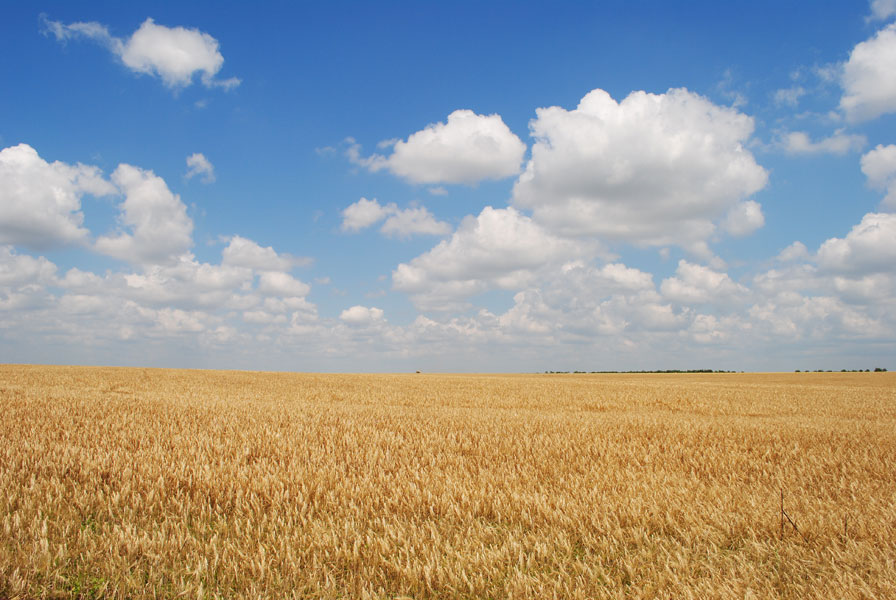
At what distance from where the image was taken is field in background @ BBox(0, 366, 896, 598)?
2.87 metres

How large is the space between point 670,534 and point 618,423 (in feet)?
20.6

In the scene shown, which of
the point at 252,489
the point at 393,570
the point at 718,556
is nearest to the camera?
the point at 393,570

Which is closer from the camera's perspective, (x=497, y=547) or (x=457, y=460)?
(x=497, y=547)

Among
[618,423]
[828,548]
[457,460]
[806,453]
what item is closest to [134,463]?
[457,460]

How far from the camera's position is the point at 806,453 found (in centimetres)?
688

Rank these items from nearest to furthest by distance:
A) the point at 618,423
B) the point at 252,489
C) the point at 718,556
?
the point at 718,556 → the point at 252,489 → the point at 618,423

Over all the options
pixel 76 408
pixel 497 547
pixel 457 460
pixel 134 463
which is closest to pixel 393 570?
pixel 497 547

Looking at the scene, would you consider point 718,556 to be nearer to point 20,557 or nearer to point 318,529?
point 318,529

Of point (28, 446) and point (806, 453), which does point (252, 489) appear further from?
point (806, 453)

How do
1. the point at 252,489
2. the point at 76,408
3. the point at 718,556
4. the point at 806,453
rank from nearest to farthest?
the point at 718,556 → the point at 252,489 → the point at 806,453 → the point at 76,408

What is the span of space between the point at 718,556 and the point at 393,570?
87.6 inches

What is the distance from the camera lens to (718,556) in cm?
325

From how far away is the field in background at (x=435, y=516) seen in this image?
2.87m

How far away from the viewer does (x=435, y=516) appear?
4.04m
